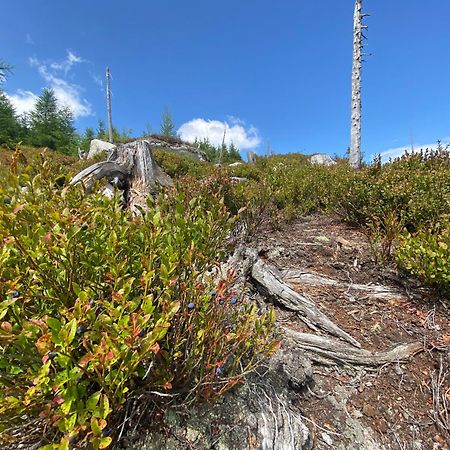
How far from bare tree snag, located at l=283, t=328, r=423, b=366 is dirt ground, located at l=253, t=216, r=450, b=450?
0.20 ft

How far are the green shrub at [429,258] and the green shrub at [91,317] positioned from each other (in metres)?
Answer: 2.27

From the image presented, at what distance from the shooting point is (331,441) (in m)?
2.04

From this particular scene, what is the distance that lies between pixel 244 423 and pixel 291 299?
1563mm

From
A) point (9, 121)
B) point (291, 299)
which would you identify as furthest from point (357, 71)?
point (9, 121)

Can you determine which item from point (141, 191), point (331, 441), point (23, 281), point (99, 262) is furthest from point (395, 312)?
point (141, 191)

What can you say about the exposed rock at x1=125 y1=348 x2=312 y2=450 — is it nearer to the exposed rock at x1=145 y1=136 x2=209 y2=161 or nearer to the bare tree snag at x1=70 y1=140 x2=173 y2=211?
the bare tree snag at x1=70 y1=140 x2=173 y2=211

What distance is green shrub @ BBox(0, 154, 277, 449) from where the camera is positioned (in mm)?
1101

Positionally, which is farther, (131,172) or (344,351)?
(131,172)

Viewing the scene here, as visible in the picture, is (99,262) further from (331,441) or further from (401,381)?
(401,381)

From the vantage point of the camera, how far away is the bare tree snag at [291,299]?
295 centimetres

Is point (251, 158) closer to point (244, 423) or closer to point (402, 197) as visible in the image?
point (402, 197)

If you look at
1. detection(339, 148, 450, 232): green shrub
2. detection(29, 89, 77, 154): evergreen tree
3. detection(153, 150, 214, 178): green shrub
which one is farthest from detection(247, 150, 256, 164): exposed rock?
detection(29, 89, 77, 154): evergreen tree

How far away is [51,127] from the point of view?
1715 inches

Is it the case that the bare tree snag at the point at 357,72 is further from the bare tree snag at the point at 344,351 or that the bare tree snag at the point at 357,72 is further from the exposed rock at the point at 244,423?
the exposed rock at the point at 244,423
